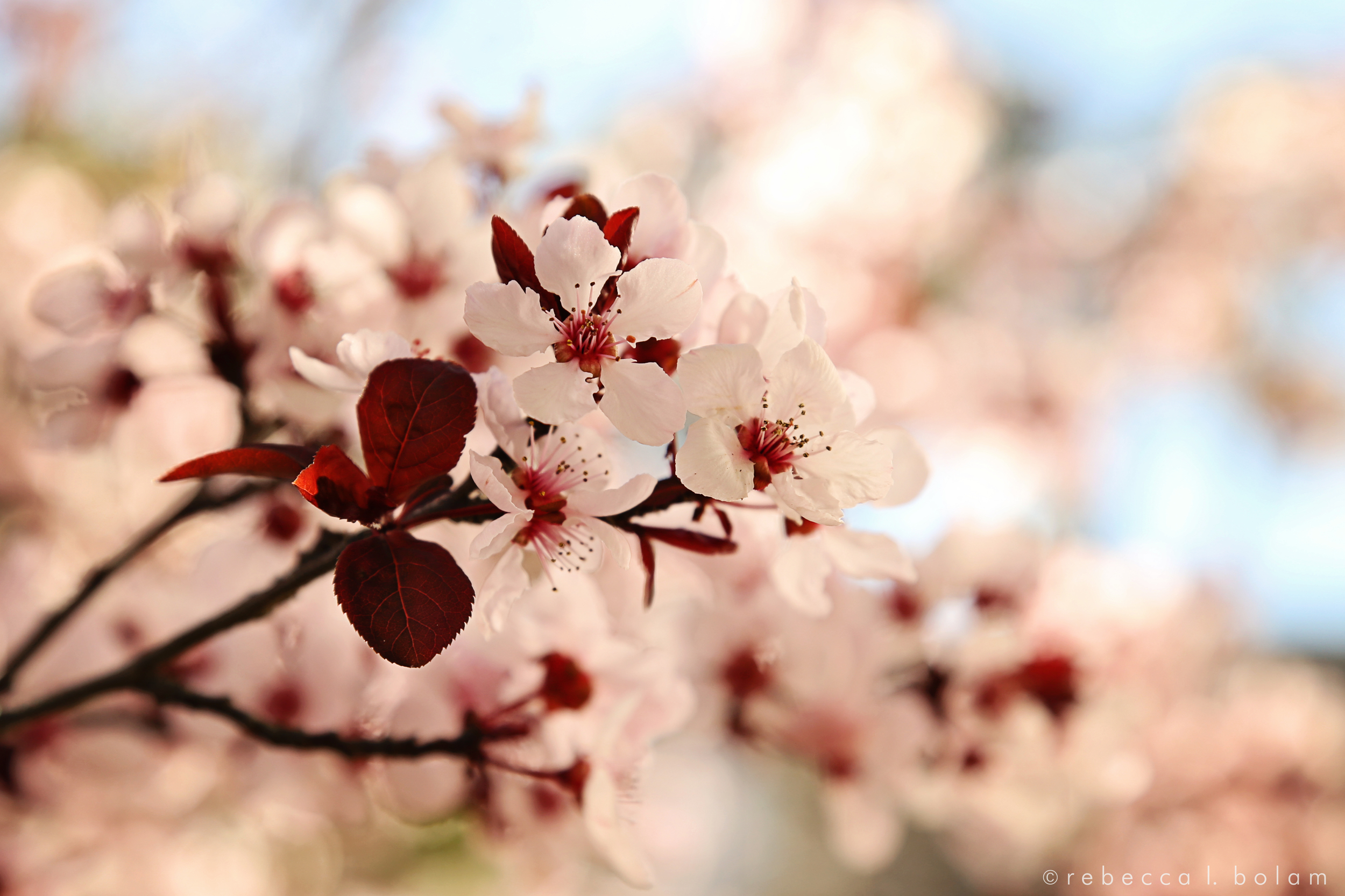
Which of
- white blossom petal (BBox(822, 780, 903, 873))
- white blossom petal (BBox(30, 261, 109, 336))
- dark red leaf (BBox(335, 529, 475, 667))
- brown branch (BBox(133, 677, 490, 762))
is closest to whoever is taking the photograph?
dark red leaf (BBox(335, 529, 475, 667))

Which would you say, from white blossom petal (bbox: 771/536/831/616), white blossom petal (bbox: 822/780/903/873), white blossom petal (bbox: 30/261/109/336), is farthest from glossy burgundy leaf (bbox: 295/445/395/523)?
white blossom petal (bbox: 822/780/903/873)

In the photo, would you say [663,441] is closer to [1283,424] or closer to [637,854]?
[637,854]

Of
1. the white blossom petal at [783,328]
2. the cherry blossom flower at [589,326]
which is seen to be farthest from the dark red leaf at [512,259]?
the white blossom petal at [783,328]

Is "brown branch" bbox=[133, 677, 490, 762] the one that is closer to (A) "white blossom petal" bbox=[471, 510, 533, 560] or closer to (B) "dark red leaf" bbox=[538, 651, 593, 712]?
(B) "dark red leaf" bbox=[538, 651, 593, 712]

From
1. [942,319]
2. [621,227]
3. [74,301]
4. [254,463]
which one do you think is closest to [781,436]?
[621,227]

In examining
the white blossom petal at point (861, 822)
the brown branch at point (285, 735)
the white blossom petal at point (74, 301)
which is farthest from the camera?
the white blossom petal at point (861, 822)

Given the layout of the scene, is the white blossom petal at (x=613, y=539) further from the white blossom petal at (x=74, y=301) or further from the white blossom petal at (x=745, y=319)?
the white blossom petal at (x=74, y=301)

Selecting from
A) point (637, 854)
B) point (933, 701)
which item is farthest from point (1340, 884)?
point (637, 854)
